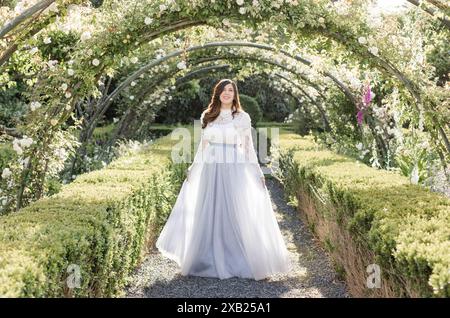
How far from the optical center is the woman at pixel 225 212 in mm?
4914

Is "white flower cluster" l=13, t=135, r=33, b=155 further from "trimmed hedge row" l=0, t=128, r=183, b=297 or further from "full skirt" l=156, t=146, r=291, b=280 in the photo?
"full skirt" l=156, t=146, r=291, b=280

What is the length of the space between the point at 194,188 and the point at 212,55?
199 inches

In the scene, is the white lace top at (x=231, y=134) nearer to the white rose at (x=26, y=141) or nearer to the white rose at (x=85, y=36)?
the white rose at (x=85, y=36)

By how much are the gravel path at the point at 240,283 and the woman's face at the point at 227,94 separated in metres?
1.58

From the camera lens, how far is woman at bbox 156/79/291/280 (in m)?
4.91

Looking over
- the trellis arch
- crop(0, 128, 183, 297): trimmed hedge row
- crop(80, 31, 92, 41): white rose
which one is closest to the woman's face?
the trellis arch

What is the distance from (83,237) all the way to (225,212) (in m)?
1.97

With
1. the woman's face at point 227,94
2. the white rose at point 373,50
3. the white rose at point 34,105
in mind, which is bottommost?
the white rose at point 34,105

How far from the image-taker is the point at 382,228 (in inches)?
136

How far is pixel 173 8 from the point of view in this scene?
5055mm

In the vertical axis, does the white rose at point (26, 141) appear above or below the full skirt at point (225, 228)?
above

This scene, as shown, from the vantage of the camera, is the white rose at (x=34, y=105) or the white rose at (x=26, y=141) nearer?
the white rose at (x=26, y=141)

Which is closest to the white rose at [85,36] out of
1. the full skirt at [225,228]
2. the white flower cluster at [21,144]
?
the white flower cluster at [21,144]

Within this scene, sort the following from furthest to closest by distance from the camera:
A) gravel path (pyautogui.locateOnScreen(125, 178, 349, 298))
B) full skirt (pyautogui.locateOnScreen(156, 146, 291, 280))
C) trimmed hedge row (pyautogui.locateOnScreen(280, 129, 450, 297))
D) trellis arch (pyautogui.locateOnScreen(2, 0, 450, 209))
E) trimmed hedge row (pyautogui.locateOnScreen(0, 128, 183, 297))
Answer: trellis arch (pyautogui.locateOnScreen(2, 0, 450, 209)) < full skirt (pyautogui.locateOnScreen(156, 146, 291, 280)) < gravel path (pyautogui.locateOnScreen(125, 178, 349, 298)) < trimmed hedge row (pyautogui.locateOnScreen(280, 129, 450, 297)) < trimmed hedge row (pyautogui.locateOnScreen(0, 128, 183, 297))
